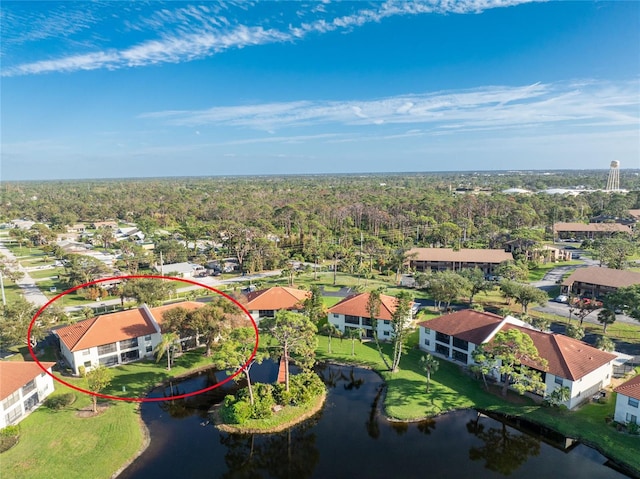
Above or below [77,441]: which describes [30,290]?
above

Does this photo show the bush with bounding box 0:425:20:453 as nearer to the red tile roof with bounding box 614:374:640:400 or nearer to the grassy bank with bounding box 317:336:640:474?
the grassy bank with bounding box 317:336:640:474

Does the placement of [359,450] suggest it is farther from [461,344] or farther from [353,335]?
[461,344]

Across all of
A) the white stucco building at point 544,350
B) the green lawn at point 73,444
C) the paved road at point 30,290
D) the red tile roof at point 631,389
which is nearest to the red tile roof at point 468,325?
the white stucco building at point 544,350

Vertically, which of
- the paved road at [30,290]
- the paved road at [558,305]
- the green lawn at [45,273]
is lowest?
the paved road at [558,305]

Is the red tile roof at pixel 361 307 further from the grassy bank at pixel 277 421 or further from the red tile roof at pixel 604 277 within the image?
the red tile roof at pixel 604 277

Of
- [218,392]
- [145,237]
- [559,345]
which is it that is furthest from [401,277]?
[145,237]

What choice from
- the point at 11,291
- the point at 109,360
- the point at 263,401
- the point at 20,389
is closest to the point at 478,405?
the point at 263,401
